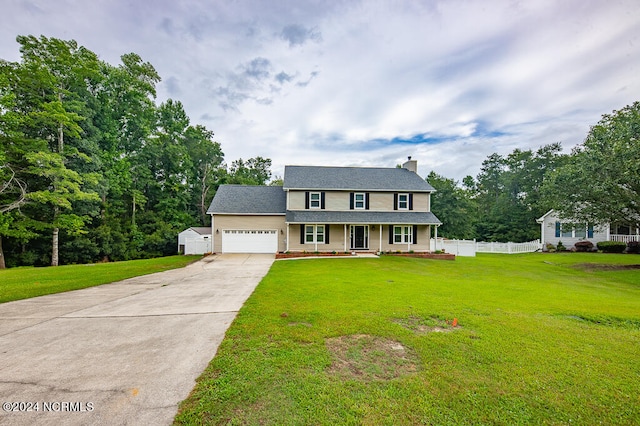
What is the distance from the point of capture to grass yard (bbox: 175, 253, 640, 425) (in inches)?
100

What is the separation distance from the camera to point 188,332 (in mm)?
4562

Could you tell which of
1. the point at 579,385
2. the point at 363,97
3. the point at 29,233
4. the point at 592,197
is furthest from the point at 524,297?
the point at 29,233

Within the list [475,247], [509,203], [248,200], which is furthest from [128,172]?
[509,203]

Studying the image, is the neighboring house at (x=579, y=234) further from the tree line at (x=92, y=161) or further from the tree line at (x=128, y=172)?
the tree line at (x=92, y=161)

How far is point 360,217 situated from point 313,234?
12.5 feet

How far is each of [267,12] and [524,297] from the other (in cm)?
1555

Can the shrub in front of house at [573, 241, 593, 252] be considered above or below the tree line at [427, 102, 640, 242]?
below

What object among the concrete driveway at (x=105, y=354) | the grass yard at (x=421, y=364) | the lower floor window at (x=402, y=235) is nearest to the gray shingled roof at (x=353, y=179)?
the lower floor window at (x=402, y=235)

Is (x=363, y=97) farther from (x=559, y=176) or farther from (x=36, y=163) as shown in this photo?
(x=36, y=163)

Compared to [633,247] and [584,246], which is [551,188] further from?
[633,247]

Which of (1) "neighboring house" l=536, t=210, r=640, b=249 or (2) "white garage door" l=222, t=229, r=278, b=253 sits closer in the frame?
(2) "white garage door" l=222, t=229, r=278, b=253

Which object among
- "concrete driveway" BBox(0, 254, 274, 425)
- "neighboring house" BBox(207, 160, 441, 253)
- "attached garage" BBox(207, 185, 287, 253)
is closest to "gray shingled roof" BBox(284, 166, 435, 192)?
"neighboring house" BBox(207, 160, 441, 253)

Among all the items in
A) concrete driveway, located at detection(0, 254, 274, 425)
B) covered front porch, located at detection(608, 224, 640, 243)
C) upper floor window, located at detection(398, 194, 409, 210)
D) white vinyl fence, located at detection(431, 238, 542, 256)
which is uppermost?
upper floor window, located at detection(398, 194, 409, 210)

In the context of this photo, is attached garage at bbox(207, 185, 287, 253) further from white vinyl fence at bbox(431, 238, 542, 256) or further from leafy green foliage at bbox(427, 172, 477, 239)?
leafy green foliage at bbox(427, 172, 477, 239)
